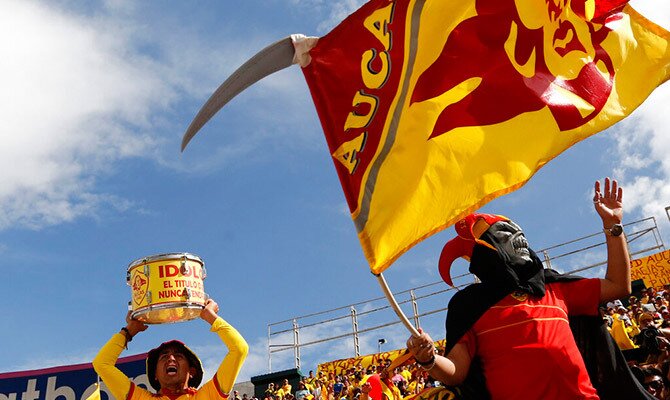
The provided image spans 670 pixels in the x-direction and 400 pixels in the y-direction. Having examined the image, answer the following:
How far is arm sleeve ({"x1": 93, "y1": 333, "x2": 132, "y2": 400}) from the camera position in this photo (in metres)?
4.42

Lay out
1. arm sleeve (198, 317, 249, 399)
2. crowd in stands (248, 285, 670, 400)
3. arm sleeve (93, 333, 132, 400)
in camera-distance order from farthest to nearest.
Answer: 1. crowd in stands (248, 285, 670, 400)
2. arm sleeve (93, 333, 132, 400)
3. arm sleeve (198, 317, 249, 399)

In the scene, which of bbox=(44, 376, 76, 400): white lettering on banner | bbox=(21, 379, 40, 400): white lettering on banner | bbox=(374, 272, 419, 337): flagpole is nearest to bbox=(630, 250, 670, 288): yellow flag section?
bbox=(44, 376, 76, 400): white lettering on banner

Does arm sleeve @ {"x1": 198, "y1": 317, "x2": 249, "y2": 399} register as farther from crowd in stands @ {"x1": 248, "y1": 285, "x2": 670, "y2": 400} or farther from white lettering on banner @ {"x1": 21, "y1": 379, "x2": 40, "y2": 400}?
white lettering on banner @ {"x1": 21, "y1": 379, "x2": 40, "y2": 400}

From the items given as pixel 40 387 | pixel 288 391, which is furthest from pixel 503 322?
pixel 288 391

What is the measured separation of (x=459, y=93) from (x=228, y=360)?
2.31m

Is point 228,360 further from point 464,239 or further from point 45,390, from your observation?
point 45,390

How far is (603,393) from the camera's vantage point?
3.68 meters

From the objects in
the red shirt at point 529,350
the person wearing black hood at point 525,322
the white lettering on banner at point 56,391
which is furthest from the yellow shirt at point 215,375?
the white lettering on banner at point 56,391

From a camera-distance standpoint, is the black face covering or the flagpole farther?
the black face covering

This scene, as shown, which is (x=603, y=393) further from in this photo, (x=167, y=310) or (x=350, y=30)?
(x=167, y=310)

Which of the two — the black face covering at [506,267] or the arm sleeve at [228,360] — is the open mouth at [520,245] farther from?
the arm sleeve at [228,360]

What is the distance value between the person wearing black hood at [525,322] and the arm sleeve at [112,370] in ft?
7.39

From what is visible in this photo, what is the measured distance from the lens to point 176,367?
445 cm

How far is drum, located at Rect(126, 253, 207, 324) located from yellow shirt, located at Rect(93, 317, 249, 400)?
0.24 m
